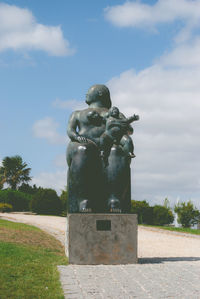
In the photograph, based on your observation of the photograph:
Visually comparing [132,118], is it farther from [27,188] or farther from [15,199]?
[27,188]

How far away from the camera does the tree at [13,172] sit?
45938 millimetres

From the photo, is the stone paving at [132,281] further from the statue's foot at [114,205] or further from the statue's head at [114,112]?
the statue's head at [114,112]

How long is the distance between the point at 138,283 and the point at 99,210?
218 centimetres

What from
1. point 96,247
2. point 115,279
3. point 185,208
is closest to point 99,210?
point 96,247

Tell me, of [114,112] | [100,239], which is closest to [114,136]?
[114,112]

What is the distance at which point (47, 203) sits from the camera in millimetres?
27906

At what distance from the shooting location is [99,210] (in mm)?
7074

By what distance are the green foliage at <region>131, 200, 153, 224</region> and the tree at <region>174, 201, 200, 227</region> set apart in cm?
160

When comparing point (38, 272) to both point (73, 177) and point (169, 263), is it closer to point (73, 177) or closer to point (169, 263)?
point (73, 177)

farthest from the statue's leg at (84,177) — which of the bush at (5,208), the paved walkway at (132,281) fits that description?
the bush at (5,208)

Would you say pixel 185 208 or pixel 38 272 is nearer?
pixel 38 272

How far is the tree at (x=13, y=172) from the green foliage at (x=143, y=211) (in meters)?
23.5

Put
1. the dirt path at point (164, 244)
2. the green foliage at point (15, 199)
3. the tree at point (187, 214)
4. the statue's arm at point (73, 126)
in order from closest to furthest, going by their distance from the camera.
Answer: the statue's arm at point (73, 126) < the dirt path at point (164, 244) < the tree at point (187, 214) < the green foliage at point (15, 199)

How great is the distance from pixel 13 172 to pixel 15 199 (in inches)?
612
